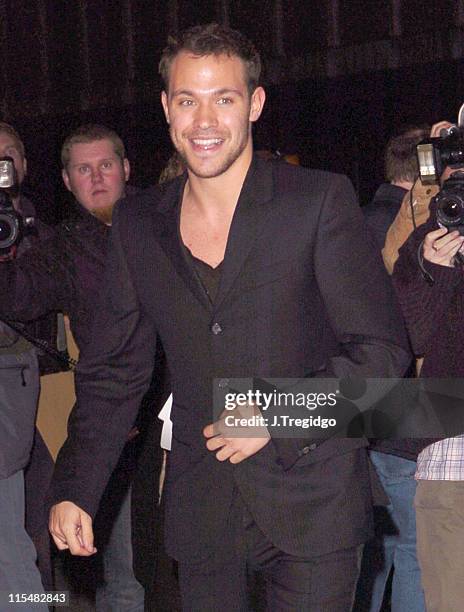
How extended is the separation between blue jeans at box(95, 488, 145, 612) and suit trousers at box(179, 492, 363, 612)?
1.49m

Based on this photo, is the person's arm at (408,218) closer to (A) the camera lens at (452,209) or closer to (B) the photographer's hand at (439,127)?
(B) the photographer's hand at (439,127)

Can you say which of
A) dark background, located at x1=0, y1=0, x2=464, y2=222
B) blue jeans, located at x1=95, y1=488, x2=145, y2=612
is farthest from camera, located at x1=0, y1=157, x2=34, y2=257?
dark background, located at x1=0, y1=0, x2=464, y2=222

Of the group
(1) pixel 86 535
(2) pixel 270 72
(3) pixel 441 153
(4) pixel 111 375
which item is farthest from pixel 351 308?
(2) pixel 270 72

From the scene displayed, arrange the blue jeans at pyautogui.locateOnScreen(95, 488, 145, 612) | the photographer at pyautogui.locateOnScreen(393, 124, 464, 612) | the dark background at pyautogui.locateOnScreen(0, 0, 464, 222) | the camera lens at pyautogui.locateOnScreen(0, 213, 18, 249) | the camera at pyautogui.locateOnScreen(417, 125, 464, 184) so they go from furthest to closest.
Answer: the dark background at pyautogui.locateOnScreen(0, 0, 464, 222), the blue jeans at pyautogui.locateOnScreen(95, 488, 145, 612), the camera lens at pyautogui.locateOnScreen(0, 213, 18, 249), the camera at pyautogui.locateOnScreen(417, 125, 464, 184), the photographer at pyautogui.locateOnScreen(393, 124, 464, 612)

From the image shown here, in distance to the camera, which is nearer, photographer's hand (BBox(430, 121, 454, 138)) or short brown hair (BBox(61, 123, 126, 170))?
photographer's hand (BBox(430, 121, 454, 138))

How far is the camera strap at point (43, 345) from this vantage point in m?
3.46

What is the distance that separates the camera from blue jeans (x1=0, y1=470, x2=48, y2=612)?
3285 millimetres

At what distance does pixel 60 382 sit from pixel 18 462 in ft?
2.99

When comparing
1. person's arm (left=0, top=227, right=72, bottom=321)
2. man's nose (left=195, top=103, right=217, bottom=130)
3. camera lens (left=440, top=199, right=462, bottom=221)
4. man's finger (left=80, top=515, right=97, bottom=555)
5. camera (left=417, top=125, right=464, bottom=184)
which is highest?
man's nose (left=195, top=103, right=217, bottom=130)

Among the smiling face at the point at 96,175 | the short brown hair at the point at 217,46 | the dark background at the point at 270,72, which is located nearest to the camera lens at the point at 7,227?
the smiling face at the point at 96,175

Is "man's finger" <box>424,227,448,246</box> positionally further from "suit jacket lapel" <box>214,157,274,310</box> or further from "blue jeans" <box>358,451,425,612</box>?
"blue jeans" <box>358,451,425,612</box>

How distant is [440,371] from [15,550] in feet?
4.27

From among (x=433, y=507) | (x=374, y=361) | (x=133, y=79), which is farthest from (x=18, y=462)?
(x=133, y=79)

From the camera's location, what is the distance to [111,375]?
2490mm
